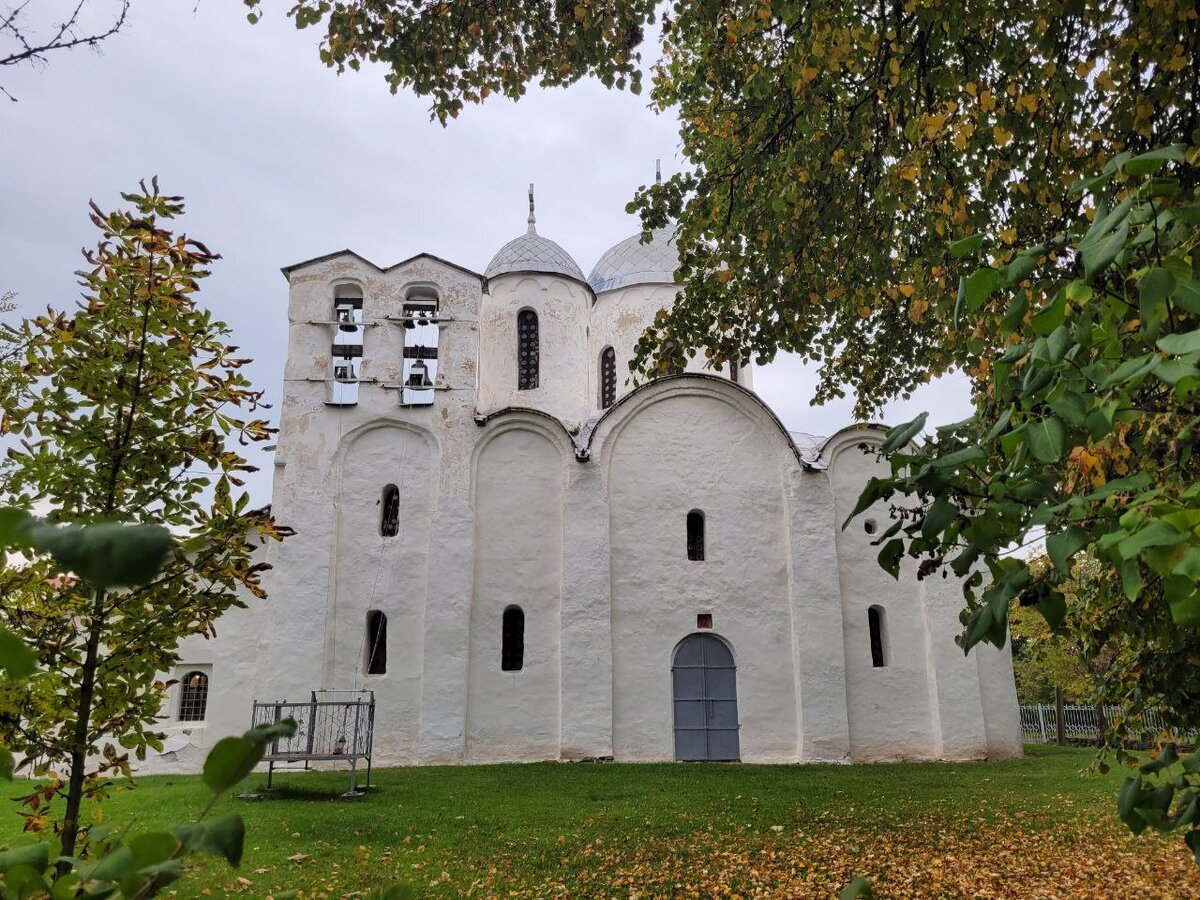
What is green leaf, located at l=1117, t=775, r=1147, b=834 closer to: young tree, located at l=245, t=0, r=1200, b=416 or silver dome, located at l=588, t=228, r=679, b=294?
young tree, located at l=245, t=0, r=1200, b=416

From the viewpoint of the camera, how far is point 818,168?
746 centimetres

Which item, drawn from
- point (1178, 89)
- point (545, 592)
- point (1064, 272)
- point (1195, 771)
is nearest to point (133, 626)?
point (1195, 771)

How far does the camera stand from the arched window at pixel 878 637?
55.9ft

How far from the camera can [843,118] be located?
765 cm

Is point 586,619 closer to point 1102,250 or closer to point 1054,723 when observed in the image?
point 1102,250

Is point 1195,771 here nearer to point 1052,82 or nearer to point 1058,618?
point 1058,618

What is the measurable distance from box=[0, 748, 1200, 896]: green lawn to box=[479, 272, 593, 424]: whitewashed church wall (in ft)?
29.9

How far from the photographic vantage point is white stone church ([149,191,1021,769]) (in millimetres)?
15742

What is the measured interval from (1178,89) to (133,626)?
6.59 metres

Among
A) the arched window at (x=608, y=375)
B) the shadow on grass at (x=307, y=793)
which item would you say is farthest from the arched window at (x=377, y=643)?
the arched window at (x=608, y=375)

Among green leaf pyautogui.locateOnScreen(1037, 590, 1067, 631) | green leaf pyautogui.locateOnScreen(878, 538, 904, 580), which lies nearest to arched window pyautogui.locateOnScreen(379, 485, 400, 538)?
green leaf pyautogui.locateOnScreen(878, 538, 904, 580)

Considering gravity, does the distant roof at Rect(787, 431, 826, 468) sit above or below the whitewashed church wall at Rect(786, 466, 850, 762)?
above

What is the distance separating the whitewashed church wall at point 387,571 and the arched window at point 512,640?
5.09 ft

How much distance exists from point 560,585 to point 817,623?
4.90m
